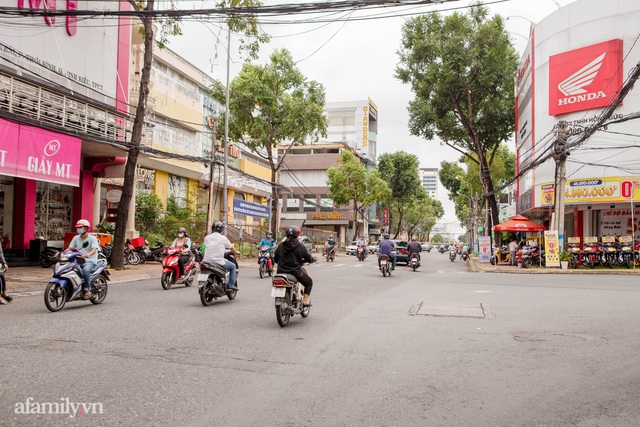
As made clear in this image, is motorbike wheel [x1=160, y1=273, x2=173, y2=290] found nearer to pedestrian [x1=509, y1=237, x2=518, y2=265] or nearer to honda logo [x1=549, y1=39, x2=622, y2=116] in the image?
pedestrian [x1=509, y1=237, x2=518, y2=265]

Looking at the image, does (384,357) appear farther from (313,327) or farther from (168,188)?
(168,188)

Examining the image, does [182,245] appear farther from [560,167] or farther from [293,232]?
[560,167]

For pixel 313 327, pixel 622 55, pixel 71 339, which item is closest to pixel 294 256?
pixel 313 327

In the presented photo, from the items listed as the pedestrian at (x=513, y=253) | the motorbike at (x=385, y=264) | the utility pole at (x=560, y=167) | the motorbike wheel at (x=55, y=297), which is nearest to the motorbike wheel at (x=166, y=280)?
the motorbike wheel at (x=55, y=297)

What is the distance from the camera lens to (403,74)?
1324 inches

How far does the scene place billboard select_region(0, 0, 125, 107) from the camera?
55.0ft

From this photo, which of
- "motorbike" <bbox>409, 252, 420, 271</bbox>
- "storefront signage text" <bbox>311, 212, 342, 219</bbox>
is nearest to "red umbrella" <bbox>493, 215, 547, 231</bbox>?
"motorbike" <bbox>409, 252, 420, 271</bbox>

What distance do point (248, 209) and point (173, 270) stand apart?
1480 centimetres

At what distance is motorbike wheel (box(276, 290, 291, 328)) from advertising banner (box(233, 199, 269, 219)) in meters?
19.0

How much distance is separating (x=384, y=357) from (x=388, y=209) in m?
67.1

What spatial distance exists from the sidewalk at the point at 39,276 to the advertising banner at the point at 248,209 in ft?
23.2

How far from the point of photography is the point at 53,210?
2094cm

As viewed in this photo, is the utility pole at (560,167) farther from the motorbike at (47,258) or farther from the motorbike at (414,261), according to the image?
the motorbike at (47,258)

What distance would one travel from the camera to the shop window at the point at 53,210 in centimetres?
2022
